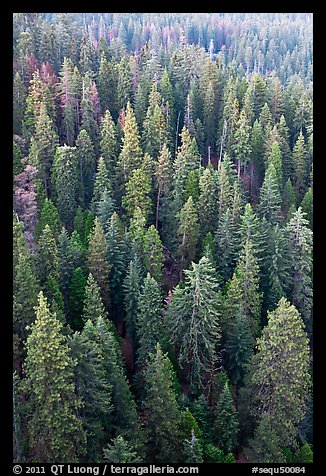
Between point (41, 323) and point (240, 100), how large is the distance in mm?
41067

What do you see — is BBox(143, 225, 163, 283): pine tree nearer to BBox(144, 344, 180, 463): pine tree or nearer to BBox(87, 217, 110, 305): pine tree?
BBox(87, 217, 110, 305): pine tree

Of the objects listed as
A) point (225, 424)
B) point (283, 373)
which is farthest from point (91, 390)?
point (283, 373)

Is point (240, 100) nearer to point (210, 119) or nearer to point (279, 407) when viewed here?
point (210, 119)

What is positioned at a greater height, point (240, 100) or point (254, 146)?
point (240, 100)

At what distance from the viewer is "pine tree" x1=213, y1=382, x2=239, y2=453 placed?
88.6 feet

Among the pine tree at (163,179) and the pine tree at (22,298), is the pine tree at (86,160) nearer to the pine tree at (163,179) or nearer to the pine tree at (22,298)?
the pine tree at (163,179)

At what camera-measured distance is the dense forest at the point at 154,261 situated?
24.2 m

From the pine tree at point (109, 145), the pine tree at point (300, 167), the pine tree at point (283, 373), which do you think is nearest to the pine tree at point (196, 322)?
the pine tree at point (283, 373)

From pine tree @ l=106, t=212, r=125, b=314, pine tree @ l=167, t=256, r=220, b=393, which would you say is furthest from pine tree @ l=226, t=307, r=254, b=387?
pine tree @ l=106, t=212, r=125, b=314

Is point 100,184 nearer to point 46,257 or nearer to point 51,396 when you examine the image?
point 46,257

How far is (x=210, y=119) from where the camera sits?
54.7 m
